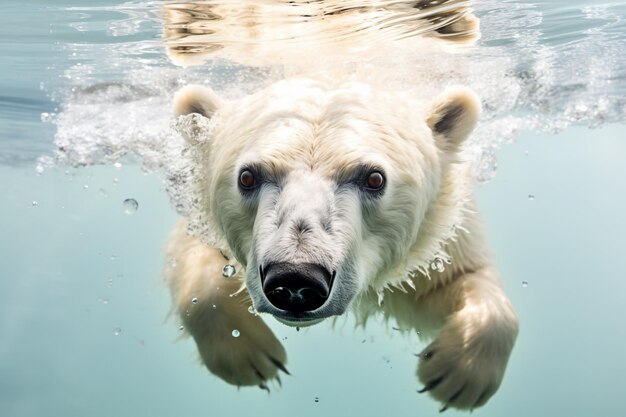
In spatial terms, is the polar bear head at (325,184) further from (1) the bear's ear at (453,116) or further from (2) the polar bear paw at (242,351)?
(2) the polar bear paw at (242,351)

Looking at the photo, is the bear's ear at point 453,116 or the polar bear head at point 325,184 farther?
the bear's ear at point 453,116

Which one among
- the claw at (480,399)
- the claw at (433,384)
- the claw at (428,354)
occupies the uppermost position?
the claw at (428,354)

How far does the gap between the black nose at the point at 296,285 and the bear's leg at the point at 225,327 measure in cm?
160

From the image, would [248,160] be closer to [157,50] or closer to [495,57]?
[157,50]

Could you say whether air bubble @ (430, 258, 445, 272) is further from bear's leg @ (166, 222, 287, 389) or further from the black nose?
the black nose

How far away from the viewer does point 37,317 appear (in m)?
26.8

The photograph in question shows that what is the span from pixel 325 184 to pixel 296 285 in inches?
32.2

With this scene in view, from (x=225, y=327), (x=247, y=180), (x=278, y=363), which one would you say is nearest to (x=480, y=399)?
(x=278, y=363)

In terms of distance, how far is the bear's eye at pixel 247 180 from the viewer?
136 inches

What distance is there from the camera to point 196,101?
14.0ft

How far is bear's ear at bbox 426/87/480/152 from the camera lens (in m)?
4.07

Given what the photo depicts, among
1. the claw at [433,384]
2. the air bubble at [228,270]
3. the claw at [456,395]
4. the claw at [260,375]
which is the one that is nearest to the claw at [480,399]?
the claw at [456,395]

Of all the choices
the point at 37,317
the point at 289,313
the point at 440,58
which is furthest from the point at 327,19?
the point at 37,317

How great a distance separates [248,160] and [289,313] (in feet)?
3.26
